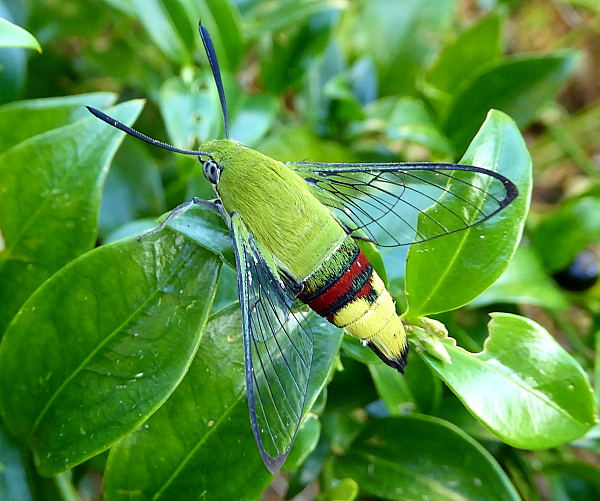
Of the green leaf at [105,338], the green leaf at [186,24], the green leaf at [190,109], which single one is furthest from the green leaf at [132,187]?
the green leaf at [105,338]

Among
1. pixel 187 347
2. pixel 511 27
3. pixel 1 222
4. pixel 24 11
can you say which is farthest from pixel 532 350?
pixel 511 27

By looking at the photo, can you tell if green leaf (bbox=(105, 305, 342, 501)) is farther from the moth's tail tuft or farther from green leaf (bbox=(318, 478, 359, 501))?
green leaf (bbox=(318, 478, 359, 501))

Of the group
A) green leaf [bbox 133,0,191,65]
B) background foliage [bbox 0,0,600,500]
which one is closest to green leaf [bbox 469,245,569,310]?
background foliage [bbox 0,0,600,500]

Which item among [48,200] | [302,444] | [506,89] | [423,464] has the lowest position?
[423,464]

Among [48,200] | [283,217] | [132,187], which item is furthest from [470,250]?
[132,187]

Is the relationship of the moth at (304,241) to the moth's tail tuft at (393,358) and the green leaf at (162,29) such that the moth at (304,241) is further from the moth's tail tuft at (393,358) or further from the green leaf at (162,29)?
the green leaf at (162,29)

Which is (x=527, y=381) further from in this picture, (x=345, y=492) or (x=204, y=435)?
(x=204, y=435)

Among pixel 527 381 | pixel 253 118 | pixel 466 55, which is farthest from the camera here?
pixel 466 55
